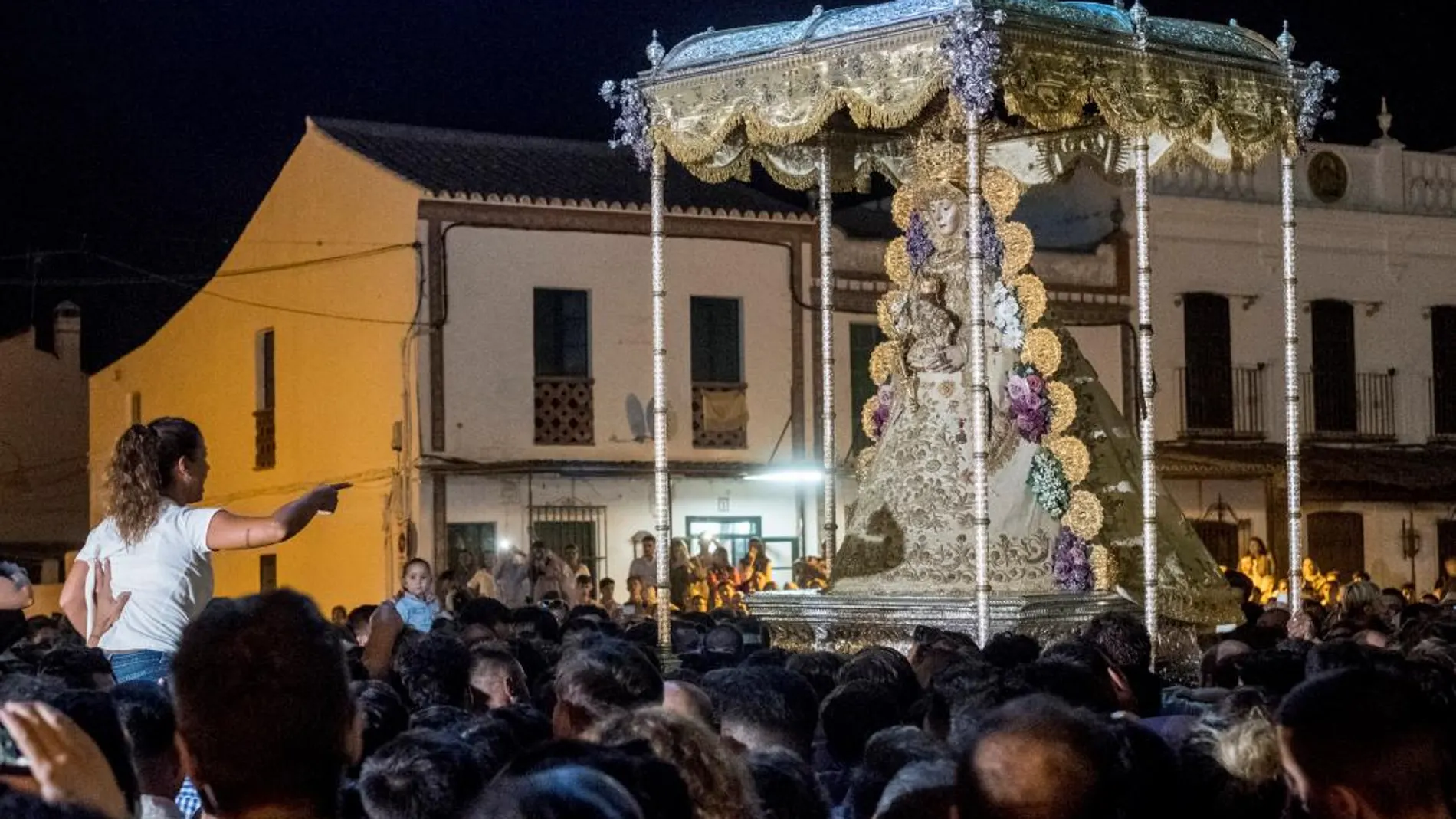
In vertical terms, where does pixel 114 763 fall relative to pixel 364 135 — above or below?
below

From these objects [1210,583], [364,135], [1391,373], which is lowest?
[1210,583]

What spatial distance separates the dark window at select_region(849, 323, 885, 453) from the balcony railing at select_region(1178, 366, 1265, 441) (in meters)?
4.74

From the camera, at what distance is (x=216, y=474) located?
3123 cm

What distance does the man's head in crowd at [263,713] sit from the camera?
338 cm

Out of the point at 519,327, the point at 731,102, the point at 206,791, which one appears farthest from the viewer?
the point at 519,327

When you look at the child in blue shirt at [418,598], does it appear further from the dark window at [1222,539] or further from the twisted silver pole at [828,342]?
the dark window at [1222,539]

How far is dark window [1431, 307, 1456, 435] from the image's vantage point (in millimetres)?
31719

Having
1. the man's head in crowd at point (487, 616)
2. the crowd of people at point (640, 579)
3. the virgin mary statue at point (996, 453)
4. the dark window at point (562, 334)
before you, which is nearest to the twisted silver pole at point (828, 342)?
the virgin mary statue at point (996, 453)

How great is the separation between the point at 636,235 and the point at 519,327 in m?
2.00

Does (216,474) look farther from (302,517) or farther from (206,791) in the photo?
(206,791)

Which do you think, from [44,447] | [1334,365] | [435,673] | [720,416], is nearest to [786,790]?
[435,673]

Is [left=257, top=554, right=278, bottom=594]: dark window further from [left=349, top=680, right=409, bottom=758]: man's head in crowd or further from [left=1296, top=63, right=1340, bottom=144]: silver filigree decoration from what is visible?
[left=349, top=680, right=409, bottom=758]: man's head in crowd

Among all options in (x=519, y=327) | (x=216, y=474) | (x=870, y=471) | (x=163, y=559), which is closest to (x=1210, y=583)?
(x=870, y=471)

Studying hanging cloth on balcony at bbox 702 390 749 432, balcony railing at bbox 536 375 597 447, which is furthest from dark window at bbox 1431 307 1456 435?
balcony railing at bbox 536 375 597 447
